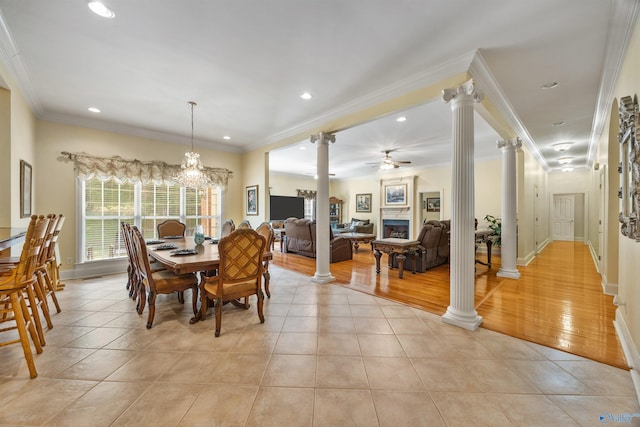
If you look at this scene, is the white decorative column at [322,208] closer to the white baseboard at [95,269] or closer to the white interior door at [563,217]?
the white baseboard at [95,269]

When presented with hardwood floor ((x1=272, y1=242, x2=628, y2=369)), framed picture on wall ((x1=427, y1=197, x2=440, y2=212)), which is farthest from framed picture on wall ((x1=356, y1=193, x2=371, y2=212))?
hardwood floor ((x1=272, y1=242, x2=628, y2=369))

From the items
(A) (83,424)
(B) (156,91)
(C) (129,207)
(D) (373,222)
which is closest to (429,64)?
(B) (156,91)

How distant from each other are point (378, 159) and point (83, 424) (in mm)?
7364

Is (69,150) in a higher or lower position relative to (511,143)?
lower

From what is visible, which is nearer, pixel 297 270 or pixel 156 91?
pixel 156 91

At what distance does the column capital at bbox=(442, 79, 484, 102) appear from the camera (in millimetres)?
2496

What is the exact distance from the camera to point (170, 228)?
4.79 meters

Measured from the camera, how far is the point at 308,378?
5.88 feet

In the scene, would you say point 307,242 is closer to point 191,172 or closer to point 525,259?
point 191,172

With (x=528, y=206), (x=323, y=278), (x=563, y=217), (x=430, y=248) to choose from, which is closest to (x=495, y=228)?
(x=528, y=206)

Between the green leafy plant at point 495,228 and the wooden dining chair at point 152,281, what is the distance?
6381mm

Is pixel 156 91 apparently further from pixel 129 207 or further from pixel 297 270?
pixel 297 270

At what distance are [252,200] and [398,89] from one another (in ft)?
13.2

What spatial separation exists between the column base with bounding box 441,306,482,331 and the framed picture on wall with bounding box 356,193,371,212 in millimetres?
7938
